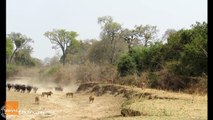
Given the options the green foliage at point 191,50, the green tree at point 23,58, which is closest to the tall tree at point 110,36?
the green tree at point 23,58

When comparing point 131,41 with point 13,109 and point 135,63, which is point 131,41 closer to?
point 135,63

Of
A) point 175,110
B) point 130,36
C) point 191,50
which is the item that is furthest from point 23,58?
point 175,110

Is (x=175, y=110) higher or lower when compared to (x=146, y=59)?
lower

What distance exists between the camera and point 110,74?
39531 mm

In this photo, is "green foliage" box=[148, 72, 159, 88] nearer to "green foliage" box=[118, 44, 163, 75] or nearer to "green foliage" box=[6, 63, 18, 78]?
"green foliage" box=[118, 44, 163, 75]

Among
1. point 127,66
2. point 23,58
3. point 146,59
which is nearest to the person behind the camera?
point 146,59

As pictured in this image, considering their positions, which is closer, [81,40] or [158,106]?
[158,106]

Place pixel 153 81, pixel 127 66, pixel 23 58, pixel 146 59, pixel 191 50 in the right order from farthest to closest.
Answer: pixel 23 58 → pixel 127 66 → pixel 146 59 → pixel 153 81 → pixel 191 50

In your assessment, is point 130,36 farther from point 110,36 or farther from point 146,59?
point 146,59

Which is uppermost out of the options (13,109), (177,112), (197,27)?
(197,27)

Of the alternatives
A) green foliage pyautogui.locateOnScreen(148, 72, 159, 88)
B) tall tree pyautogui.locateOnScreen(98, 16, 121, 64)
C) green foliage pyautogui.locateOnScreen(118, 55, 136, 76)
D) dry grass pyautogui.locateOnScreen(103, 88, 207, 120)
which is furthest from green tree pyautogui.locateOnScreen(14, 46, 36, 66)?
dry grass pyautogui.locateOnScreen(103, 88, 207, 120)

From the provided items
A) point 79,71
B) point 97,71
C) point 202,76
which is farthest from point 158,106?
point 79,71

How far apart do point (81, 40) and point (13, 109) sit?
72.2 metres

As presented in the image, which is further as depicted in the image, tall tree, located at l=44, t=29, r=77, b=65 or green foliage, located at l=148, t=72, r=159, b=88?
tall tree, located at l=44, t=29, r=77, b=65
